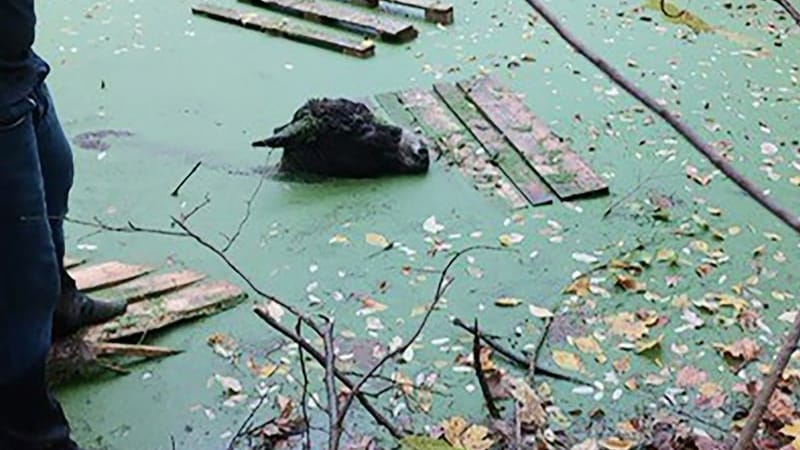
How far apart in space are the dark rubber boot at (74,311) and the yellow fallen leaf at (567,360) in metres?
0.99

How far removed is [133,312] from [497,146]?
1373mm

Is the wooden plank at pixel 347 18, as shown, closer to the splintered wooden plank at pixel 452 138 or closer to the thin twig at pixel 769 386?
the splintered wooden plank at pixel 452 138

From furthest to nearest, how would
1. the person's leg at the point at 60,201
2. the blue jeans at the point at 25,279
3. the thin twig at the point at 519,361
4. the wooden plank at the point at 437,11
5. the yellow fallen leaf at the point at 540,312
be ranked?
the wooden plank at the point at 437,11 < the yellow fallen leaf at the point at 540,312 < the thin twig at the point at 519,361 < the person's leg at the point at 60,201 < the blue jeans at the point at 25,279

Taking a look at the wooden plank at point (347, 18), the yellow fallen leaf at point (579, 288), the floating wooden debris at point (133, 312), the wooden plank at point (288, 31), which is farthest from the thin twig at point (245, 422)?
the wooden plank at point (347, 18)

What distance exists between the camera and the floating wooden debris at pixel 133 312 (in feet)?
7.07

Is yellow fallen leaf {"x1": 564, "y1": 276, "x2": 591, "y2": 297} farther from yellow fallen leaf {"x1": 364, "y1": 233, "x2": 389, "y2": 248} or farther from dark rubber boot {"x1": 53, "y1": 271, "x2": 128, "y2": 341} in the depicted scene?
dark rubber boot {"x1": 53, "y1": 271, "x2": 128, "y2": 341}

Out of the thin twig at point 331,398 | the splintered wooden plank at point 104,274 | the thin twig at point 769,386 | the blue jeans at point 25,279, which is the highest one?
the thin twig at point 769,386

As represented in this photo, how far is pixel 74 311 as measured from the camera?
2.19m

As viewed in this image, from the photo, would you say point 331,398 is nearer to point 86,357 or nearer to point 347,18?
point 86,357

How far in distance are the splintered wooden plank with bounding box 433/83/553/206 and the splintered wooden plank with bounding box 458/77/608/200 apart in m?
0.02

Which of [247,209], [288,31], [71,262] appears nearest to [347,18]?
[288,31]

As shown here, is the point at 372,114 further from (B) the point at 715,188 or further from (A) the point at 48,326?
(A) the point at 48,326

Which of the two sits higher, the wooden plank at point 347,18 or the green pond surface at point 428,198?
the green pond surface at point 428,198

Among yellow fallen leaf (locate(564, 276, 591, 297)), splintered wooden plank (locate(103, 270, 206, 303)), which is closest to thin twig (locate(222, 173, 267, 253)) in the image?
splintered wooden plank (locate(103, 270, 206, 303))
